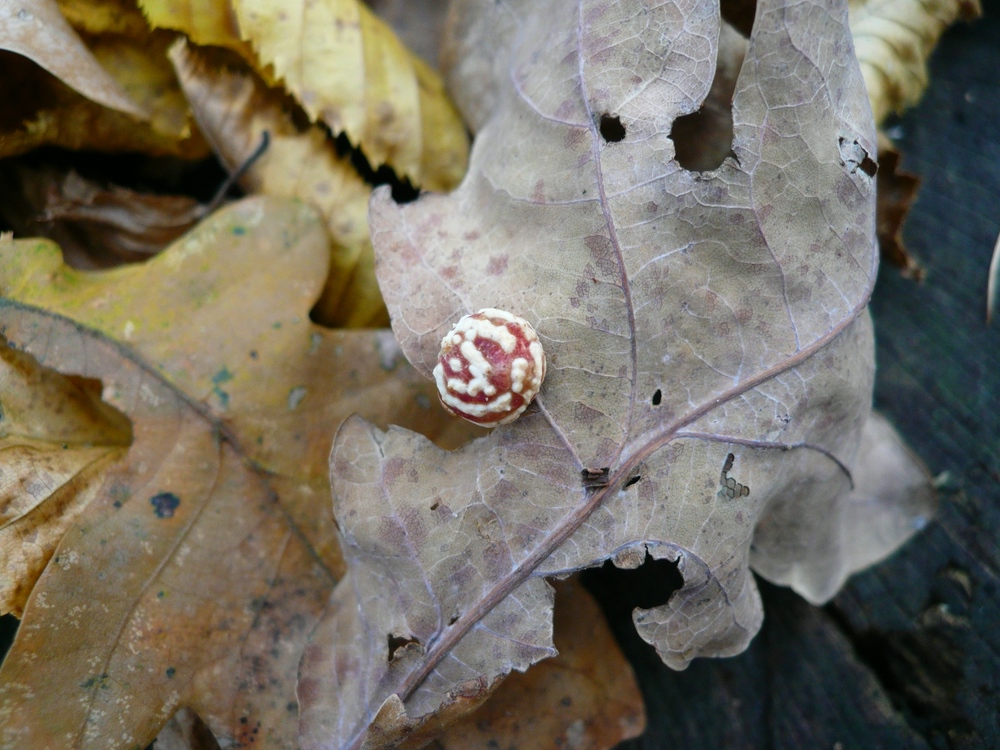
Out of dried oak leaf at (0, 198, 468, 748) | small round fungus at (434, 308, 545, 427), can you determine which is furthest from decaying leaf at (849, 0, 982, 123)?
dried oak leaf at (0, 198, 468, 748)

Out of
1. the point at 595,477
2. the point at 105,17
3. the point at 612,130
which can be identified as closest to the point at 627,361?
the point at 595,477

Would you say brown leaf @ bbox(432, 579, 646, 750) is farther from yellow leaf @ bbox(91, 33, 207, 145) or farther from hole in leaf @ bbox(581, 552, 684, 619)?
yellow leaf @ bbox(91, 33, 207, 145)

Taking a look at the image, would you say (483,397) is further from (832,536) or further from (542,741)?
(832,536)

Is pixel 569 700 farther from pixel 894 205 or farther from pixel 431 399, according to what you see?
pixel 894 205

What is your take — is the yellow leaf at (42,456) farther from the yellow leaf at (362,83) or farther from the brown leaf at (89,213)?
the yellow leaf at (362,83)

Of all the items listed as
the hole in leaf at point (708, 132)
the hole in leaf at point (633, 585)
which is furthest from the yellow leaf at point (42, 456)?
the hole in leaf at point (708, 132)

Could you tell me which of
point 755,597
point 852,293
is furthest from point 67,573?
point 852,293
